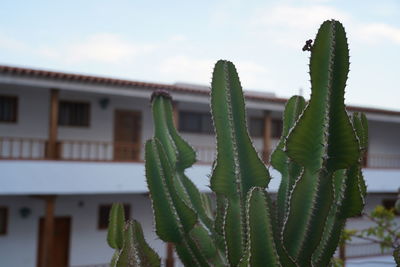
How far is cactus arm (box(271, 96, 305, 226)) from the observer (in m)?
3.61

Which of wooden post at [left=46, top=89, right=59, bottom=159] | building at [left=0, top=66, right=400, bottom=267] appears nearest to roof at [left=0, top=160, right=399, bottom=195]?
building at [left=0, top=66, right=400, bottom=267]

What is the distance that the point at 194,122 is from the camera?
53.4 ft

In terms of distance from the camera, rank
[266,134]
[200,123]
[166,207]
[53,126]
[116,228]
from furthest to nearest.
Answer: [200,123] < [266,134] < [53,126] < [116,228] < [166,207]

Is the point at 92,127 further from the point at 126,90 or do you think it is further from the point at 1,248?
the point at 1,248

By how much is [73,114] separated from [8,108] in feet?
5.93

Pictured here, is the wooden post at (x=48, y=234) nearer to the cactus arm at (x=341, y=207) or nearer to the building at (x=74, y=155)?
the building at (x=74, y=155)

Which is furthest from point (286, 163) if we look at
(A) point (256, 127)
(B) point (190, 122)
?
(A) point (256, 127)

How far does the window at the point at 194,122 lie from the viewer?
52.9 feet

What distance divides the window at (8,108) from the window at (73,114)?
1.24 meters

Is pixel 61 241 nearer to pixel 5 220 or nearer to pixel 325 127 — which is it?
pixel 5 220

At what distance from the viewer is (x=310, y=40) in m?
2.79

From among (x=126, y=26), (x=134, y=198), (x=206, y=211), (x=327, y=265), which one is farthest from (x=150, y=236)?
(x=327, y=265)

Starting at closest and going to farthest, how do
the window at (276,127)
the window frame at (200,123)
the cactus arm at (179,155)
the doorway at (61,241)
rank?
the cactus arm at (179,155)
the doorway at (61,241)
the window frame at (200,123)
the window at (276,127)

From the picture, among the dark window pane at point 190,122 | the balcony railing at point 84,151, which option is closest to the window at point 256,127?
A: the dark window pane at point 190,122
